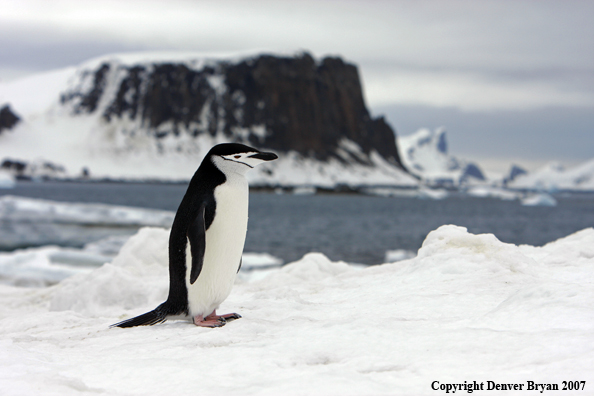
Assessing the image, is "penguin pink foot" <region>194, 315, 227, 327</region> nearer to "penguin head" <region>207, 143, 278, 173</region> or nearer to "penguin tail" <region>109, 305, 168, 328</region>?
"penguin tail" <region>109, 305, 168, 328</region>

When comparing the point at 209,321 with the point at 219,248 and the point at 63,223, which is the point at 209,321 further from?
the point at 63,223

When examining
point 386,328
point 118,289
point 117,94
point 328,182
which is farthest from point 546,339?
point 117,94

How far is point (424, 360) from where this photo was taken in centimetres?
262

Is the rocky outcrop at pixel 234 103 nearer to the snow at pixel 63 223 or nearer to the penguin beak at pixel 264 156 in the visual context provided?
the snow at pixel 63 223

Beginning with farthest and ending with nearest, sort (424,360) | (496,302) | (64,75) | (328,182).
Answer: (64,75) → (328,182) → (496,302) → (424,360)

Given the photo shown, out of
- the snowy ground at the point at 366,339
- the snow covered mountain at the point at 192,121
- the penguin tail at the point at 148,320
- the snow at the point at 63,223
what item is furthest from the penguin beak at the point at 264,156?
the snow covered mountain at the point at 192,121

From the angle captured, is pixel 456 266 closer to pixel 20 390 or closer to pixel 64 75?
pixel 20 390

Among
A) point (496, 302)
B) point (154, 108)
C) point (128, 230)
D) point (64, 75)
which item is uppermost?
point (64, 75)

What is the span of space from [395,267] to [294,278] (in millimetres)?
1557

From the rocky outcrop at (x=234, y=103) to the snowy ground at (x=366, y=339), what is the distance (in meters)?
149

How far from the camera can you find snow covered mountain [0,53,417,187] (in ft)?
481

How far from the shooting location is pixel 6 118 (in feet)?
483

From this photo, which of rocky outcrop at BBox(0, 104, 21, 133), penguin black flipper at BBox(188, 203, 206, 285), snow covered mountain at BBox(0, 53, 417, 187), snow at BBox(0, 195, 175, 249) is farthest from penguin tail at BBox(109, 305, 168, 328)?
rocky outcrop at BBox(0, 104, 21, 133)

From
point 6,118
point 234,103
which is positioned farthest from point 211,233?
point 6,118
